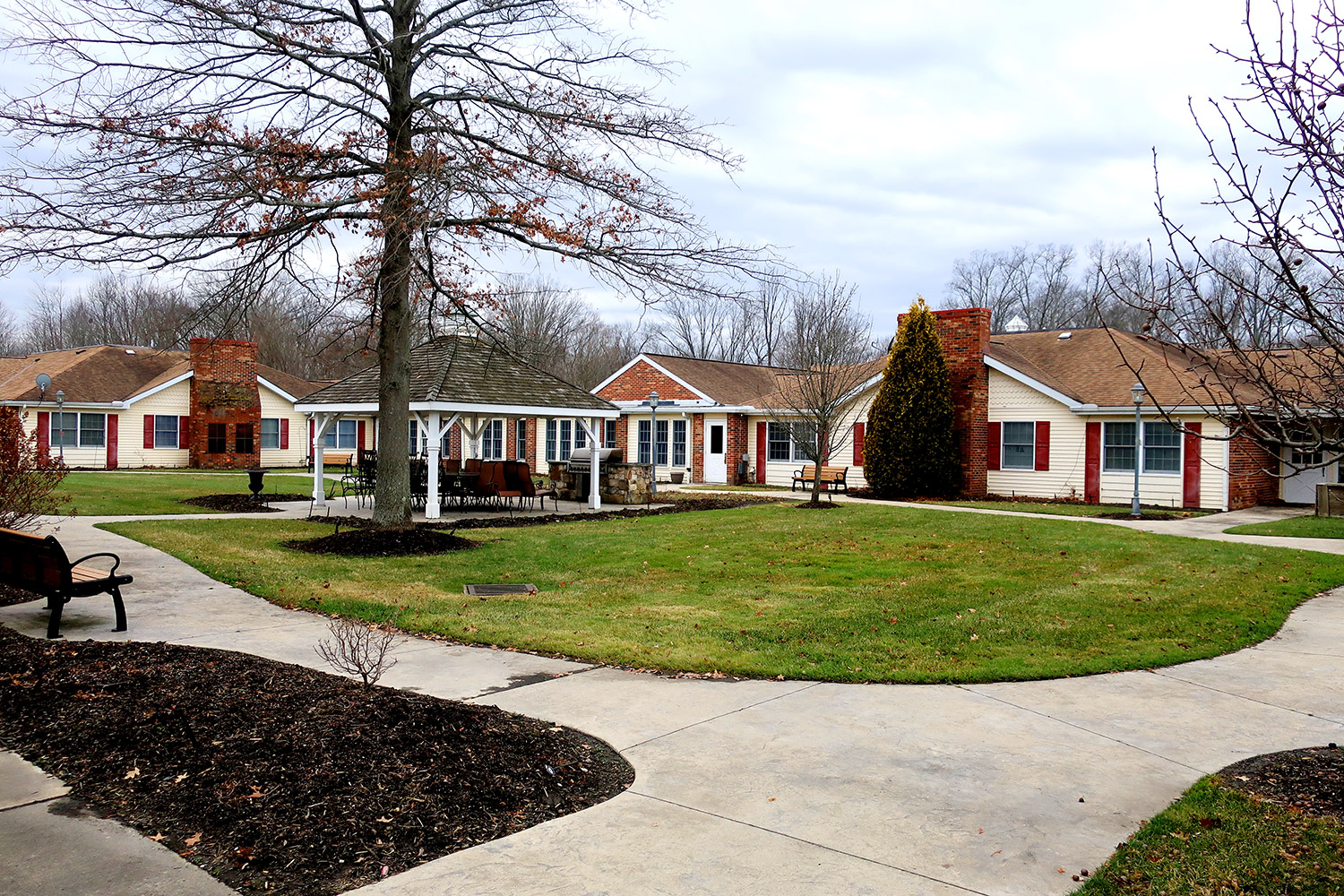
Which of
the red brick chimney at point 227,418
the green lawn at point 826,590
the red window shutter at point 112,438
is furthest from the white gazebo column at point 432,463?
the red window shutter at point 112,438

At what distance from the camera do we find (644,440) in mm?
32812

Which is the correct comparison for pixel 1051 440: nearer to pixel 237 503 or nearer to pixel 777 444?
pixel 777 444

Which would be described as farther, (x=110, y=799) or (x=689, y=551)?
(x=689, y=551)

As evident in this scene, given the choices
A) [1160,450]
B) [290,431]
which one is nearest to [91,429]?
[290,431]

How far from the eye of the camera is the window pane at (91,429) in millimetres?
35156

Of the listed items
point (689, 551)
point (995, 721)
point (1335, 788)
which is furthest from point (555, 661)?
point (689, 551)

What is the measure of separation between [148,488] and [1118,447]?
2493 centimetres

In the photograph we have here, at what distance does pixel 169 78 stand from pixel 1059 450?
20.8 metres

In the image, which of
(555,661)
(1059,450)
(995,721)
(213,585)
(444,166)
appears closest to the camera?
(995,721)

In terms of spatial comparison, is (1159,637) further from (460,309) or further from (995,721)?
(460,309)

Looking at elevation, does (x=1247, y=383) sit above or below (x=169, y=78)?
below

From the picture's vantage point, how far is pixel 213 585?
10305 mm

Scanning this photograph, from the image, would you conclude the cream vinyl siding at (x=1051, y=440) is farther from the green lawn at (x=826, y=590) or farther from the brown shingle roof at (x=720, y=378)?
the green lawn at (x=826, y=590)

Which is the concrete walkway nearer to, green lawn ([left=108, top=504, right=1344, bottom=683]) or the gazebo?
green lawn ([left=108, top=504, right=1344, bottom=683])
